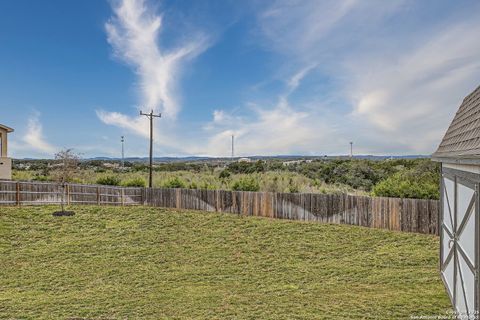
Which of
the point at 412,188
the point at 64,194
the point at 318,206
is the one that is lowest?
the point at 318,206

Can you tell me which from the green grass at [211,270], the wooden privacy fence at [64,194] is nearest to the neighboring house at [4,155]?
the wooden privacy fence at [64,194]

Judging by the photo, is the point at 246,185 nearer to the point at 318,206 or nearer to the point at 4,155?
the point at 318,206

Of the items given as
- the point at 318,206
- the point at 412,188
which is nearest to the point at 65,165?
the point at 318,206

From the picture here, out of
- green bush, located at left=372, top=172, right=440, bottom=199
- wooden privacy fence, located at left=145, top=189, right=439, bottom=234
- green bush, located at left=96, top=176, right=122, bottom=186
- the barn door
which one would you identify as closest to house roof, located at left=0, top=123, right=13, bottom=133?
green bush, located at left=96, top=176, right=122, bottom=186

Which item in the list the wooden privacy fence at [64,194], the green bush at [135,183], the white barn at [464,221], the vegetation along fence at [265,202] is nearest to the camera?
the white barn at [464,221]

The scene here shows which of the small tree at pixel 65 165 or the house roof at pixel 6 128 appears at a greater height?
the house roof at pixel 6 128

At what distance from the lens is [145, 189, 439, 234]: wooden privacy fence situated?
1331 cm

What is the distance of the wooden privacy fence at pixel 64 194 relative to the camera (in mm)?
17969

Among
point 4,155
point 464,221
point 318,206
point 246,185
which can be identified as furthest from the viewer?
point 246,185

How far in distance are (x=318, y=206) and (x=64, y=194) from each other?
1358 cm

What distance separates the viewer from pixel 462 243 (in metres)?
5.78

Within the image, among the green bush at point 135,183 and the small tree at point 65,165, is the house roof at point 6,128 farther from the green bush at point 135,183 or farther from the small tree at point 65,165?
the green bush at point 135,183

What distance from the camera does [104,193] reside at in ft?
67.5

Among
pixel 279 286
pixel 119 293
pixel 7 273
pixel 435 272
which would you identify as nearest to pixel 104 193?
pixel 7 273
